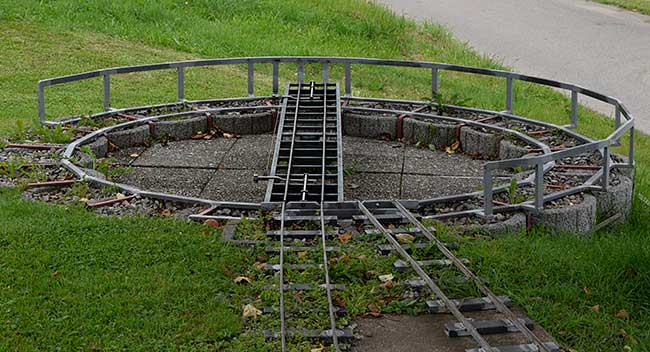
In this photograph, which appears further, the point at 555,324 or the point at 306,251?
the point at 306,251

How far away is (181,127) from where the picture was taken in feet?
56.4

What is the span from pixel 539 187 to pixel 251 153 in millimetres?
6199

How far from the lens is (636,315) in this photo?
8898mm

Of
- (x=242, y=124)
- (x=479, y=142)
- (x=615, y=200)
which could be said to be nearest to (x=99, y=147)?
(x=242, y=124)

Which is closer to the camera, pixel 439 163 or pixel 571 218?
pixel 571 218

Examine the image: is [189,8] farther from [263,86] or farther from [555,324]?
[555,324]

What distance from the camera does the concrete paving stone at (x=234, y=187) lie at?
13766 millimetres

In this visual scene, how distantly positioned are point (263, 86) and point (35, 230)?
508 inches

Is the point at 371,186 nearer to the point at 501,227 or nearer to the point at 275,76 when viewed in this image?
the point at 501,227

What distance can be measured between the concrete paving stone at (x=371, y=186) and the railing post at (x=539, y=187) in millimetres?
2870

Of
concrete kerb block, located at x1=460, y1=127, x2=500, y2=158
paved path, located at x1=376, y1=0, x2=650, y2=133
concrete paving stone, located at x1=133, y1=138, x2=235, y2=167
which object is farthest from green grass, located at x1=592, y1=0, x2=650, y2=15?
concrete paving stone, located at x1=133, y1=138, x2=235, y2=167

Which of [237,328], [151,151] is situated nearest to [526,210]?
[237,328]

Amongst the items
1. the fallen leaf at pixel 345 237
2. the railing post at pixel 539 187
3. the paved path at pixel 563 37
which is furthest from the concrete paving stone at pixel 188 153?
the paved path at pixel 563 37

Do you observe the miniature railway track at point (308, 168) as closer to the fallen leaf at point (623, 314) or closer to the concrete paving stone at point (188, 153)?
the concrete paving stone at point (188, 153)
